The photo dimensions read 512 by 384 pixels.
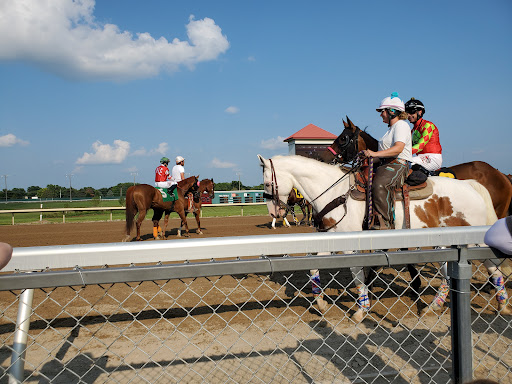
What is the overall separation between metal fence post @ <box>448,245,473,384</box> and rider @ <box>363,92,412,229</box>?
2.96 m

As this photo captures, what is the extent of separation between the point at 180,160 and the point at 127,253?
39.4 ft

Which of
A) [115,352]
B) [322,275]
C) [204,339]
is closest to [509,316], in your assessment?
[322,275]

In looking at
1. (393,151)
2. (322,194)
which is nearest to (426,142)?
(393,151)

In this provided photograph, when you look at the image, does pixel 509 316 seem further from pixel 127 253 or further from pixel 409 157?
pixel 127 253

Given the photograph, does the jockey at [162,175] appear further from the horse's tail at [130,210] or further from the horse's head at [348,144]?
the horse's head at [348,144]

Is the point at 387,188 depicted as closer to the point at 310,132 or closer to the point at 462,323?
the point at 462,323

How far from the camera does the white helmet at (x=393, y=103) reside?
189 inches

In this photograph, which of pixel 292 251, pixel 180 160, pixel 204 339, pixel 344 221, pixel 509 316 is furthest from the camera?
pixel 180 160

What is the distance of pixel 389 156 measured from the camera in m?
4.82

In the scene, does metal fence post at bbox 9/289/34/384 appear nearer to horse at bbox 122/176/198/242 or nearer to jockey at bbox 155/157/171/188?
horse at bbox 122/176/198/242

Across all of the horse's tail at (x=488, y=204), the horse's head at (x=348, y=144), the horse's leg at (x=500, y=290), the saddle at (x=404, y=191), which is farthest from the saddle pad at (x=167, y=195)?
Answer: the horse's leg at (x=500, y=290)

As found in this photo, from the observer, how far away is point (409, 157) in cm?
498

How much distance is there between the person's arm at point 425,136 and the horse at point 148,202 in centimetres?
800

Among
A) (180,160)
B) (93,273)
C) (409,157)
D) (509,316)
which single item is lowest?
(509,316)
